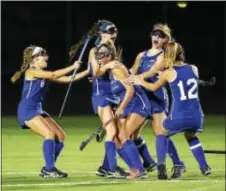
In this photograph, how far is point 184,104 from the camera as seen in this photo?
11.1 metres

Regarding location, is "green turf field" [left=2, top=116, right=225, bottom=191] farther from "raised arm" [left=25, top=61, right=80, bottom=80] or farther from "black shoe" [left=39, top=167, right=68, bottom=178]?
"raised arm" [left=25, top=61, right=80, bottom=80]

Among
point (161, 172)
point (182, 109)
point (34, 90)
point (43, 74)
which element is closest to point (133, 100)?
point (182, 109)

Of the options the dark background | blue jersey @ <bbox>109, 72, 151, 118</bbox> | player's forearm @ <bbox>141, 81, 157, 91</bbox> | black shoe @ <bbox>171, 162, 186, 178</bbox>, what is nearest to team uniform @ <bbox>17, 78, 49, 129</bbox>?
blue jersey @ <bbox>109, 72, 151, 118</bbox>

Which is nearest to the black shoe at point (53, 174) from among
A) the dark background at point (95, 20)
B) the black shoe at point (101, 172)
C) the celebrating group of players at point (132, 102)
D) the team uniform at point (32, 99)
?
the celebrating group of players at point (132, 102)

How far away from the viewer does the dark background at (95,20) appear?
86.3ft

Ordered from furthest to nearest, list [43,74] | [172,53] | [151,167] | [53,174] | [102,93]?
[151,167] < [43,74] < [102,93] < [53,174] < [172,53]

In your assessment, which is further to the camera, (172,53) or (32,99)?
(32,99)

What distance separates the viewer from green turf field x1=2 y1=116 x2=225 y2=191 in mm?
10679

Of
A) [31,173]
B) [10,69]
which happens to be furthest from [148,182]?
[10,69]

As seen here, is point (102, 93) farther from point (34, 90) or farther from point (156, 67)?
point (34, 90)

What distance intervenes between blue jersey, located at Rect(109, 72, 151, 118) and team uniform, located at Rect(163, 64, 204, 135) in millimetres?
427

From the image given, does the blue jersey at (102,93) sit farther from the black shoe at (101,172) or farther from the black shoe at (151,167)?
the black shoe at (151,167)

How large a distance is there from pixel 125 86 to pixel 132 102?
0.30 metres

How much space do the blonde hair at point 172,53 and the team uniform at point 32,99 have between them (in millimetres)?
1572
